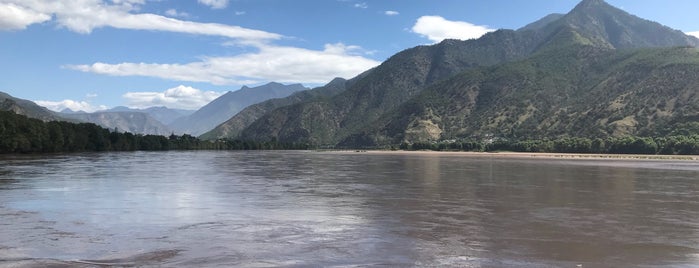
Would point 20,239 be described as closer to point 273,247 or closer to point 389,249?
point 273,247

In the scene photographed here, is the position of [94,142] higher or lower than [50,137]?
lower

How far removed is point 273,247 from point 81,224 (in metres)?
10.2

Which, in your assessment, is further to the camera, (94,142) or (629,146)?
(94,142)

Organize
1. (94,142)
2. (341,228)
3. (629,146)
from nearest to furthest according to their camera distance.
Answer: (341,228) → (629,146) → (94,142)

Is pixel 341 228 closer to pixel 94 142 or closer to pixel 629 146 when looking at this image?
pixel 94 142

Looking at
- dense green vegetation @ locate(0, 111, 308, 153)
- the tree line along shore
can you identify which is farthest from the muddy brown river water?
the tree line along shore

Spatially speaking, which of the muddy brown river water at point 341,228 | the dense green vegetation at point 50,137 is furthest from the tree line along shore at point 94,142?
the muddy brown river water at point 341,228

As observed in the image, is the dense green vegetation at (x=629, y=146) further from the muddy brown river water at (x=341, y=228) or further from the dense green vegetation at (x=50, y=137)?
the dense green vegetation at (x=50, y=137)

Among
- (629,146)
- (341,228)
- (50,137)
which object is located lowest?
(341,228)

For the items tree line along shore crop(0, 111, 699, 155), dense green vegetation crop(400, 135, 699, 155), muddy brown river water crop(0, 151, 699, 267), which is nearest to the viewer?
muddy brown river water crop(0, 151, 699, 267)

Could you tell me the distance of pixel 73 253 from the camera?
16.8 m

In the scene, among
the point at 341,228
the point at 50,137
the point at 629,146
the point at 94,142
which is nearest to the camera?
the point at 341,228

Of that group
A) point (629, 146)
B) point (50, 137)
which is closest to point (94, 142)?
point (50, 137)

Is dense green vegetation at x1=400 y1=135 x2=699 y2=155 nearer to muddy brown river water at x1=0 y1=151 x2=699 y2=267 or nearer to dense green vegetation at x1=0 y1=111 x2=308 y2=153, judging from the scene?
muddy brown river water at x1=0 y1=151 x2=699 y2=267
